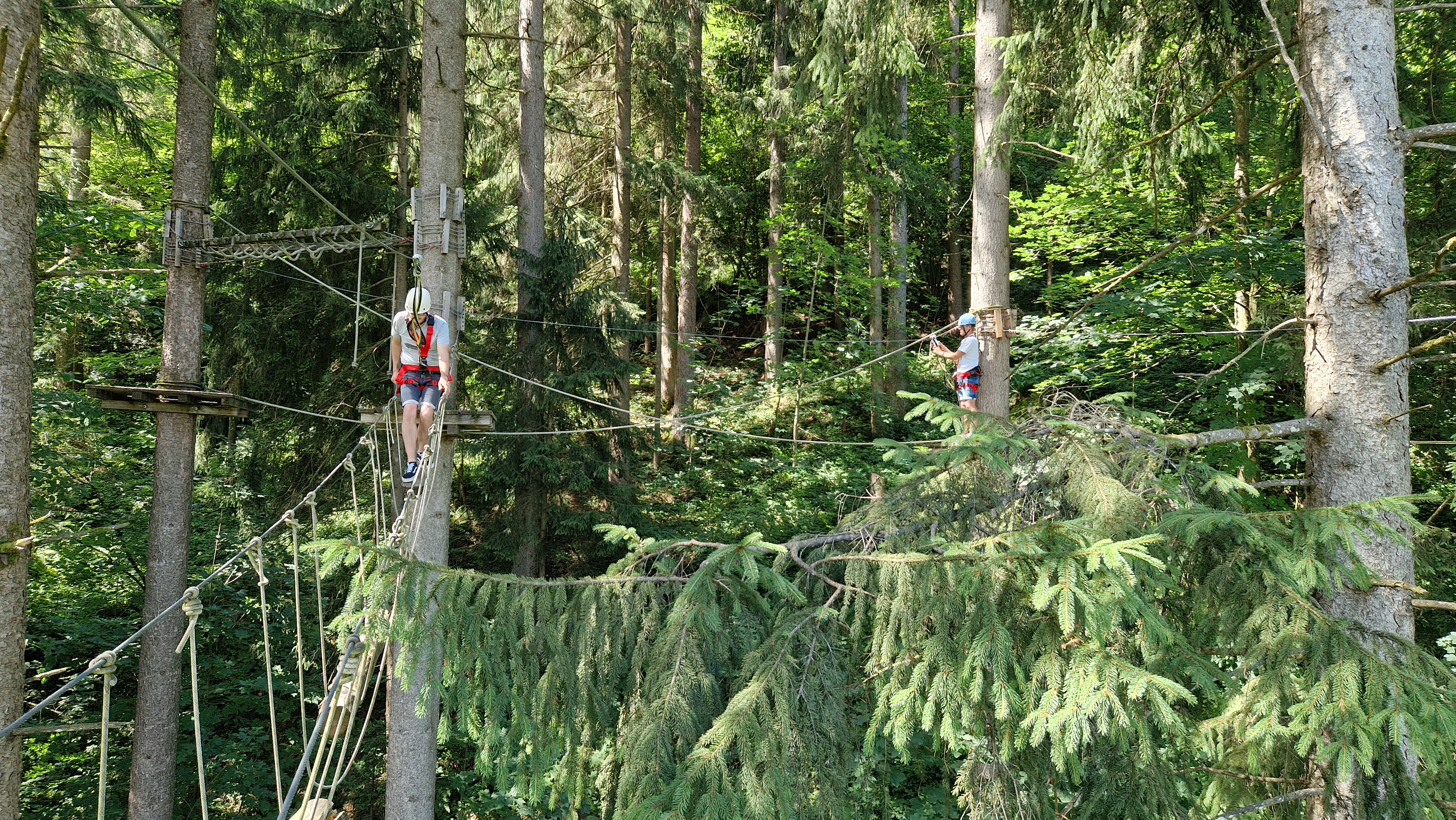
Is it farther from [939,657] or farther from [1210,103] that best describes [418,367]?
[1210,103]

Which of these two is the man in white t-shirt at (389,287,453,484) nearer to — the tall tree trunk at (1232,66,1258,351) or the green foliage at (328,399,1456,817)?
the green foliage at (328,399,1456,817)

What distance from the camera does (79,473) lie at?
1043 cm

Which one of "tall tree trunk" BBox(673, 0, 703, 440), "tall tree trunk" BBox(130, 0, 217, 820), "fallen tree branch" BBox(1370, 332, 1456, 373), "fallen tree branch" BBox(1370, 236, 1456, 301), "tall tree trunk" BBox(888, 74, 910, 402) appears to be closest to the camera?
"fallen tree branch" BBox(1370, 236, 1456, 301)

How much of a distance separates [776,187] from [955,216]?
3.71 meters

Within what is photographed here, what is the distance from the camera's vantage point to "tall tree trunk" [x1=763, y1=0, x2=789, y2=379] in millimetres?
14273

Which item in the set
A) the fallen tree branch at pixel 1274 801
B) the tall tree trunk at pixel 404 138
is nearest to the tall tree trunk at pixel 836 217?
the tall tree trunk at pixel 404 138

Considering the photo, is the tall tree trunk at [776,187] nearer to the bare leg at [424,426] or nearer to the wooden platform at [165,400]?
the wooden platform at [165,400]

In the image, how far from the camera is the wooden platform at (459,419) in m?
6.22

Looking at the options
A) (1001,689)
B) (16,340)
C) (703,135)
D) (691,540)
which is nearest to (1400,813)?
(1001,689)

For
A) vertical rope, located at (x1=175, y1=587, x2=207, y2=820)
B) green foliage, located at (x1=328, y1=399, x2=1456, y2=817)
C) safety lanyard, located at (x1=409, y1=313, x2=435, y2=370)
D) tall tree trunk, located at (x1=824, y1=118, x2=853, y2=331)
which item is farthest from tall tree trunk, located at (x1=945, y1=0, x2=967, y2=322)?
vertical rope, located at (x1=175, y1=587, x2=207, y2=820)

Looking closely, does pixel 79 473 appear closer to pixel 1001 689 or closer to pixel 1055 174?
pixel 1001 689

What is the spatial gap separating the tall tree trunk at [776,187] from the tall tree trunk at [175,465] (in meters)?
8.18

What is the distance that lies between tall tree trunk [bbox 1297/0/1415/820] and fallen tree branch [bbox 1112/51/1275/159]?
17.7 inches

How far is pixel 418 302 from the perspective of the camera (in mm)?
5555
